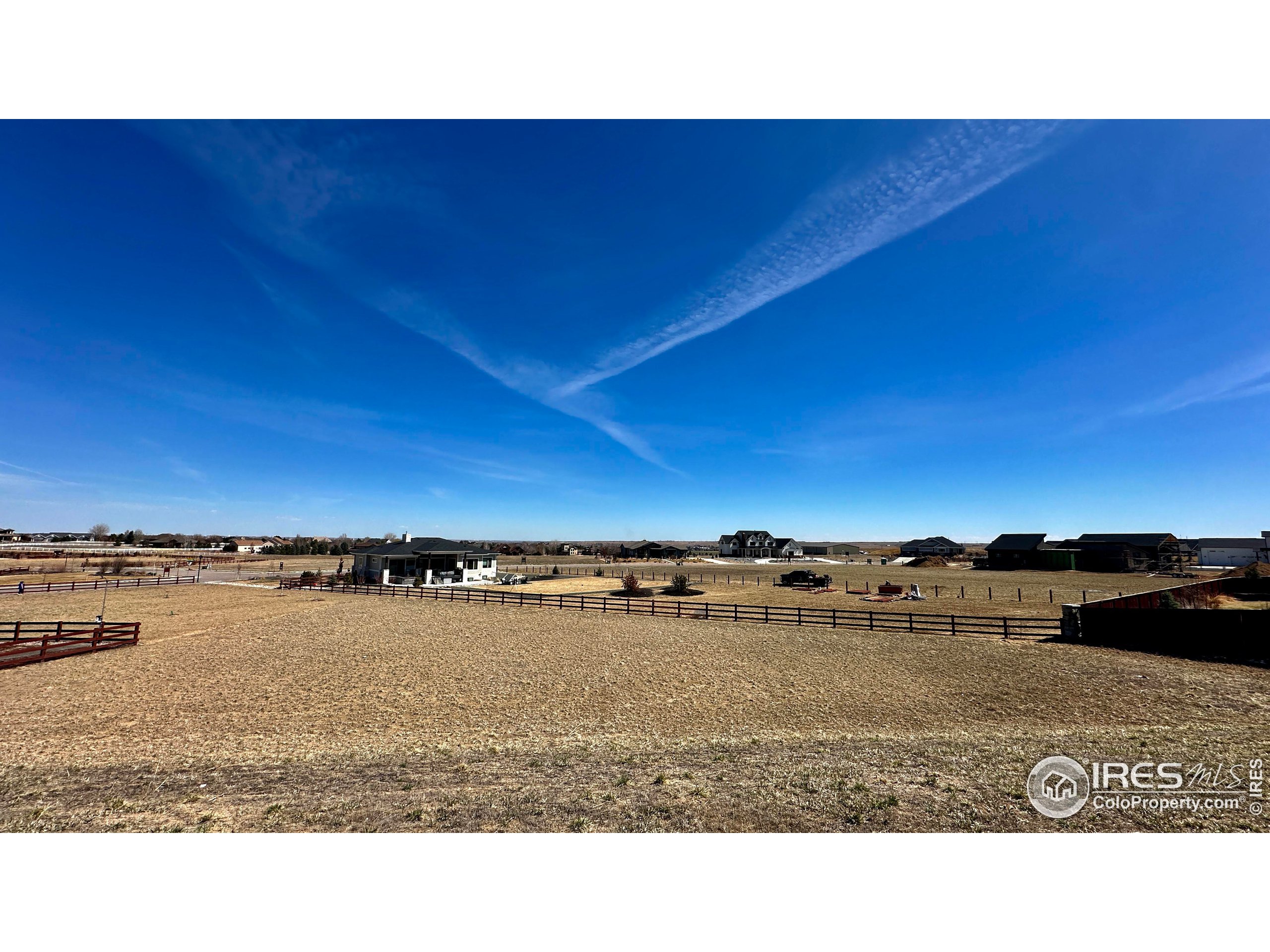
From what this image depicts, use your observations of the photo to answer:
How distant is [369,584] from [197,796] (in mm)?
40280

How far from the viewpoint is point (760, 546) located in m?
109

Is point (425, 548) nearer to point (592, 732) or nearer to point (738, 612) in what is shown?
point (738, 612)

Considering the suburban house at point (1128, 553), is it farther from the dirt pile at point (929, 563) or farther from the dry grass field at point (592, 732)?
the dry grass field at point (592, 732)

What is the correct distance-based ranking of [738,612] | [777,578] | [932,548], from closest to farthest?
[738,612] → [777,578] → [932,548]

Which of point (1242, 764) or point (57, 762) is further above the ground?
point (1242, 764)

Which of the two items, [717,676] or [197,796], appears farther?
[717,676]

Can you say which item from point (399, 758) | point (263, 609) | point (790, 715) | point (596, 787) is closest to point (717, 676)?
point (790, 715)

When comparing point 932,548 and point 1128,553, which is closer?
point 1128,553

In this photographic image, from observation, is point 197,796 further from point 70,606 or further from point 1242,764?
point 70,606

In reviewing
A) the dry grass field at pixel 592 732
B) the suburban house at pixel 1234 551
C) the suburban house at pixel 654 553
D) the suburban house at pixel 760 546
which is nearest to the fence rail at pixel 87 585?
the dry grass field at pixel 592 732

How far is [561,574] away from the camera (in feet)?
195

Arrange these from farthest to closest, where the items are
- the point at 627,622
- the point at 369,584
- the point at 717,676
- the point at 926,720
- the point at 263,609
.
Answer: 1. the point at 369,584
2. the point at 263,609
3. the point at 627,622
4. the point at 717,676
5. the point at 926,720

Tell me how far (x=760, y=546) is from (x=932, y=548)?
36611mm

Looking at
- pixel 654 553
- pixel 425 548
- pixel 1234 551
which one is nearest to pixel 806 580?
pixel 425 548
